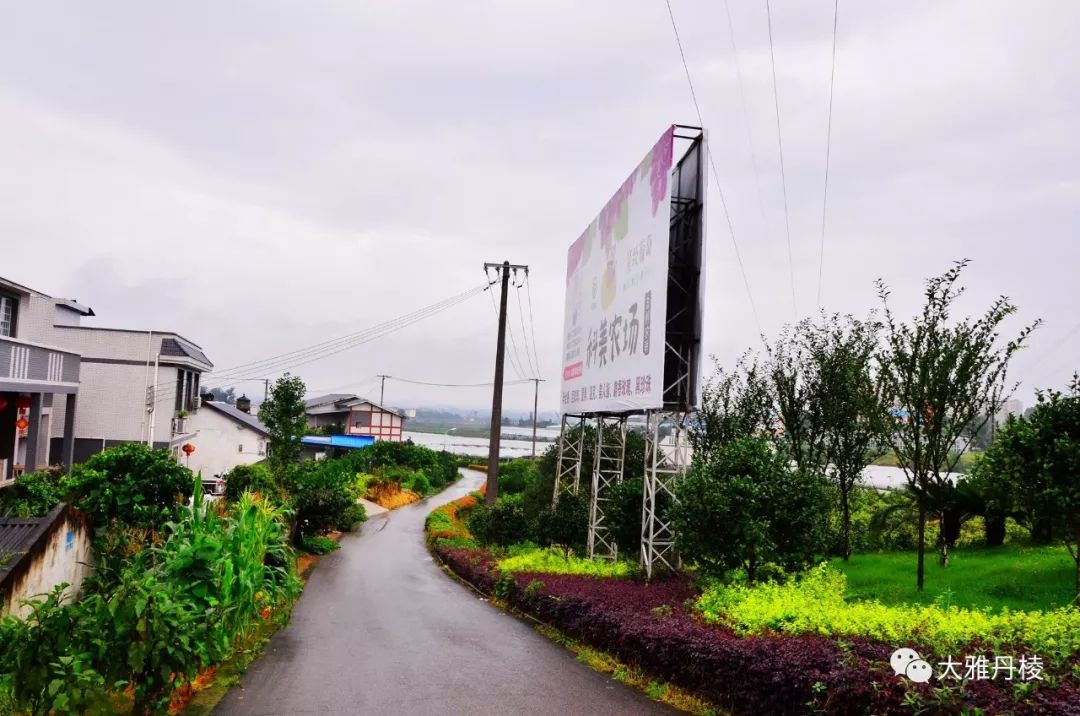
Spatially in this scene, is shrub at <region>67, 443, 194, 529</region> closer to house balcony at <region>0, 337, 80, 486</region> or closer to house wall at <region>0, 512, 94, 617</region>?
house wall at <region>0, 512, 94, 617</region>

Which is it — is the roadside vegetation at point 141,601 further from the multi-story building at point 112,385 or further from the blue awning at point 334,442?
the blue awning at point 334,442

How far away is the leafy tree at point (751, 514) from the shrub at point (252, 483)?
542 inches

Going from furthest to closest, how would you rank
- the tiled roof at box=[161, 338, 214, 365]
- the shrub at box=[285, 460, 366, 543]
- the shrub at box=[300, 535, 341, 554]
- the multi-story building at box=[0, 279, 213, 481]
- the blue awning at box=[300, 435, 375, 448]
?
the blue awning at box=[300, 435, 375, 448]
the tiled roof at box=[161, 338, 214, 365]
the multi-story building at box=[0, 279, 213, 481]
the shrub at box=[285, 460, 366, 543]
the shrub at box=[300, 535, 341, 554]

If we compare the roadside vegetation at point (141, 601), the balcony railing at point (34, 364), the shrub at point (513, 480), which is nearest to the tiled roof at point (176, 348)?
the balcony railing at point (34, 364)

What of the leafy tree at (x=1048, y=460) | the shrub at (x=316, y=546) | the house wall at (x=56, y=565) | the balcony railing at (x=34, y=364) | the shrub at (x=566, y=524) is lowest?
the shrub at (x=316, y=546)

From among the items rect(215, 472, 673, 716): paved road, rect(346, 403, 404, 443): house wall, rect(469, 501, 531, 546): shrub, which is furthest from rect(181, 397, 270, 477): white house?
rect(346, 403, 404, 443): house wall

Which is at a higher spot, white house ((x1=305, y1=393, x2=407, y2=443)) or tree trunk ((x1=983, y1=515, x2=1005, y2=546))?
white house ((x1=305, y1=393, x2=407, y2=443))

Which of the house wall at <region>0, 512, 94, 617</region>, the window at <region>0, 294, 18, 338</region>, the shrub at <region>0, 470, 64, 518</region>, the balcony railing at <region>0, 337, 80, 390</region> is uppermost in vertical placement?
the window at <region>0, 294, 18, 338</region>

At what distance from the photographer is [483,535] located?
2536 centimetres

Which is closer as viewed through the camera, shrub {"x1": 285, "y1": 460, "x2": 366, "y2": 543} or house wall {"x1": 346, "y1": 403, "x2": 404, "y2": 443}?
shrub {"x1": 285, "y1": 460, "x2": 366, "y2": 543}

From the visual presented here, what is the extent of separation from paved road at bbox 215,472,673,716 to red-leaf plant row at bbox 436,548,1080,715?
0.51m

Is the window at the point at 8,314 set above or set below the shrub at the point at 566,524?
above

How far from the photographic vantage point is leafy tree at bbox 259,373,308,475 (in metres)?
28.4

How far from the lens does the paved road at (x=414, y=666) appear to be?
8219mm
